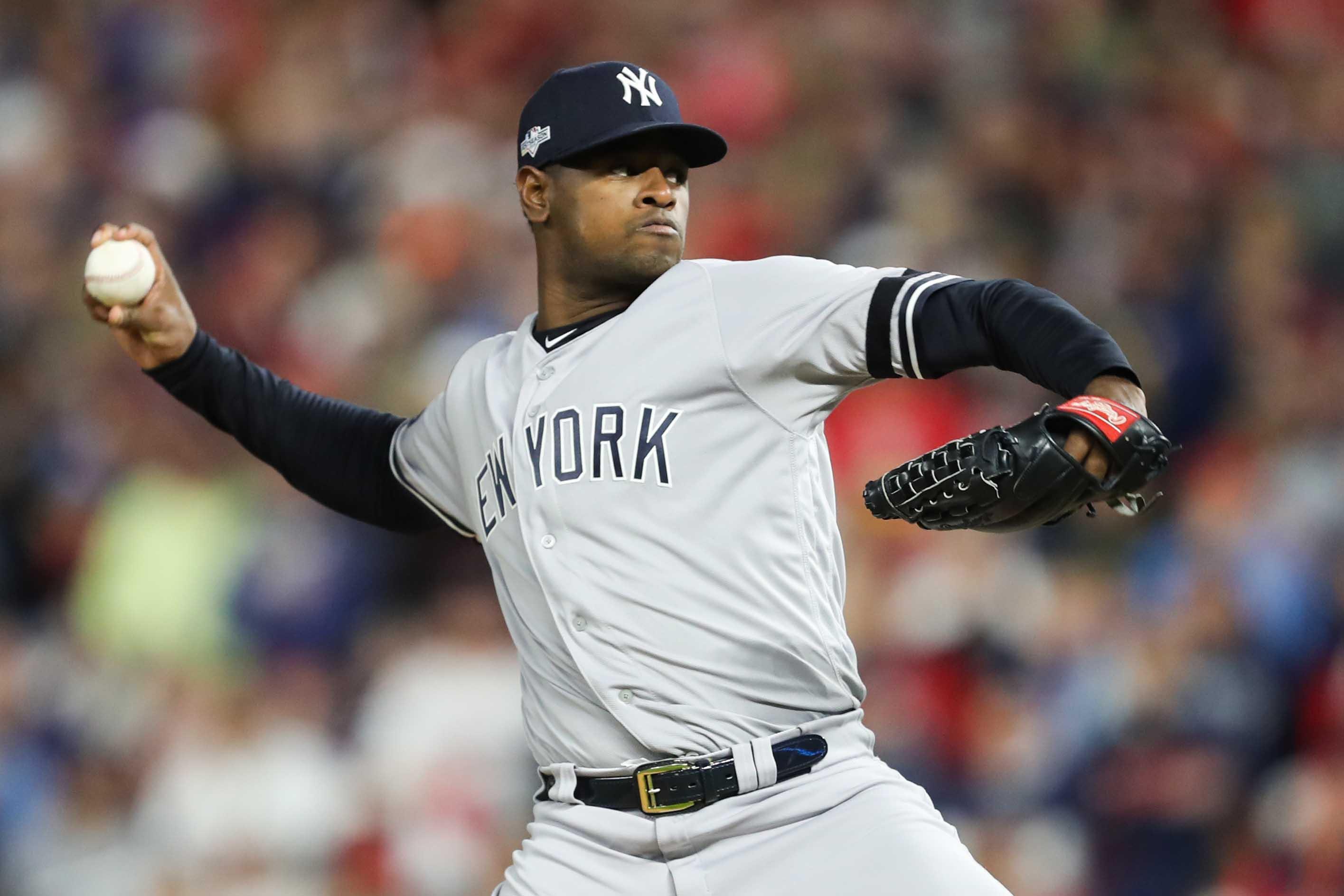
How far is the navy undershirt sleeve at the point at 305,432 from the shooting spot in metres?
2.85

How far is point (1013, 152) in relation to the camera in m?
5.49

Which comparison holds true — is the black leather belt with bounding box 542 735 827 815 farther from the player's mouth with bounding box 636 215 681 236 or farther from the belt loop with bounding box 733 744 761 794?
the player's mouth with bounding box 636 215 681 236

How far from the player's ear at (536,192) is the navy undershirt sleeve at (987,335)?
2.31 ft

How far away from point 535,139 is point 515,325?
7.96 feet

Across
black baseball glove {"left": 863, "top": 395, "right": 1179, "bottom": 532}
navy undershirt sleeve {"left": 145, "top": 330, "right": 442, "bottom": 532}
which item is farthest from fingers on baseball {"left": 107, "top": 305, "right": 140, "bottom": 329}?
black baseball glove {"left": 863, "top": 395, "right": 1179, "bottom": 532}

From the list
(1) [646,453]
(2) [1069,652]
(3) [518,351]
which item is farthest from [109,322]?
(2) [1069,652]

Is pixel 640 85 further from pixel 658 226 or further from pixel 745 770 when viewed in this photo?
pixel 745 770

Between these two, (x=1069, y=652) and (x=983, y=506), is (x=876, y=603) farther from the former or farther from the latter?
(x=983, y=506)

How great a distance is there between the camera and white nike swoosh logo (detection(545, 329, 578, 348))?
8.27ft

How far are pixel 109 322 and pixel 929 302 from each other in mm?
1579

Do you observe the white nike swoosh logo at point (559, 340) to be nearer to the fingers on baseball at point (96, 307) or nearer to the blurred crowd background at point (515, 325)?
the fingers on baseball at point (96, 307)

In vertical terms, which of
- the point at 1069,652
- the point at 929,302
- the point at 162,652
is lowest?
the point at 1069,652


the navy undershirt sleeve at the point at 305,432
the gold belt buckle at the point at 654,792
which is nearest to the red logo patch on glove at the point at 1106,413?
the gold belt buckle at the point at 654,792

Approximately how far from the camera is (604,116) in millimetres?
2463
